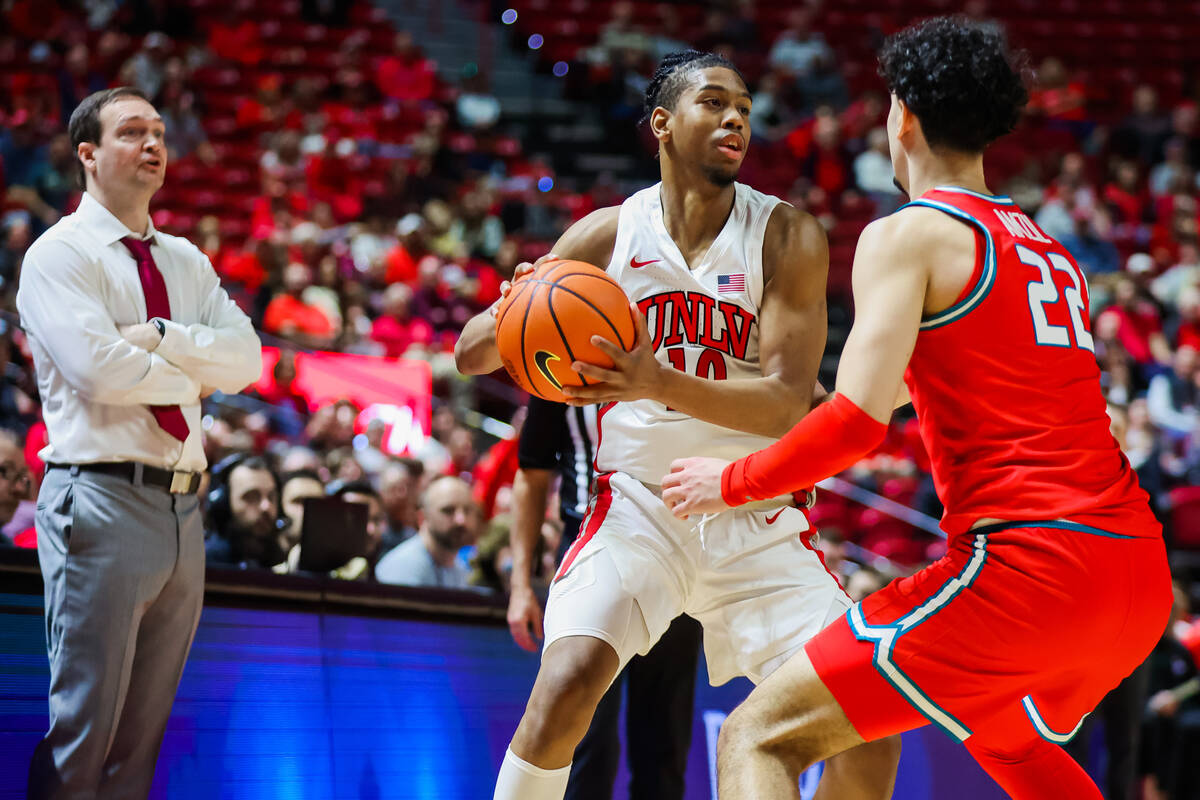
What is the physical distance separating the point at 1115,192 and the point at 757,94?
13.1 ft

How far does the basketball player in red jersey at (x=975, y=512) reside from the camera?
2.49m

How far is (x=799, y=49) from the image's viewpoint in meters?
15.1

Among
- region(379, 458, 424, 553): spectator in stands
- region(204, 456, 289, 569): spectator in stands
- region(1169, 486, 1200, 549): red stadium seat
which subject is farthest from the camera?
region(1169, 486, 1200, 549): red stadium seat

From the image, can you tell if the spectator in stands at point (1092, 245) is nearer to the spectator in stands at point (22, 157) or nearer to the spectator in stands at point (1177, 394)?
the spectator in stands at point (1177, 394)

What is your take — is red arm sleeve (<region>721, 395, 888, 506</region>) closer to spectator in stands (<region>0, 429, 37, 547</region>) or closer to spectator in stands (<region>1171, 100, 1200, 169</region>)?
spectator in stands (<region>0, 429, 37, 547</region>)

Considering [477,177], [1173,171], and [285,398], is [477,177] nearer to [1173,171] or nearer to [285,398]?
[285,398]

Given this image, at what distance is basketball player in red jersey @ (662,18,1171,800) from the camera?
2.49m

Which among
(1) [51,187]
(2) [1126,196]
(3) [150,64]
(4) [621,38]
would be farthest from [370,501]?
(2) [1126,196]

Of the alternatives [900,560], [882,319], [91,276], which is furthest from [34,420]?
[900,560]

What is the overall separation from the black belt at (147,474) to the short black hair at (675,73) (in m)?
1.68

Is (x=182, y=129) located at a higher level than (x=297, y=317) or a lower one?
higher

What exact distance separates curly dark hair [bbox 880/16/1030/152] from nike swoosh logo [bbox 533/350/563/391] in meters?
0.97

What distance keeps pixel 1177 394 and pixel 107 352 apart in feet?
31.3

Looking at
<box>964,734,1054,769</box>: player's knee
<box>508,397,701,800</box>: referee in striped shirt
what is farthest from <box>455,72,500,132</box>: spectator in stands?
<box>964,734,1054,769</box>: player's knee
